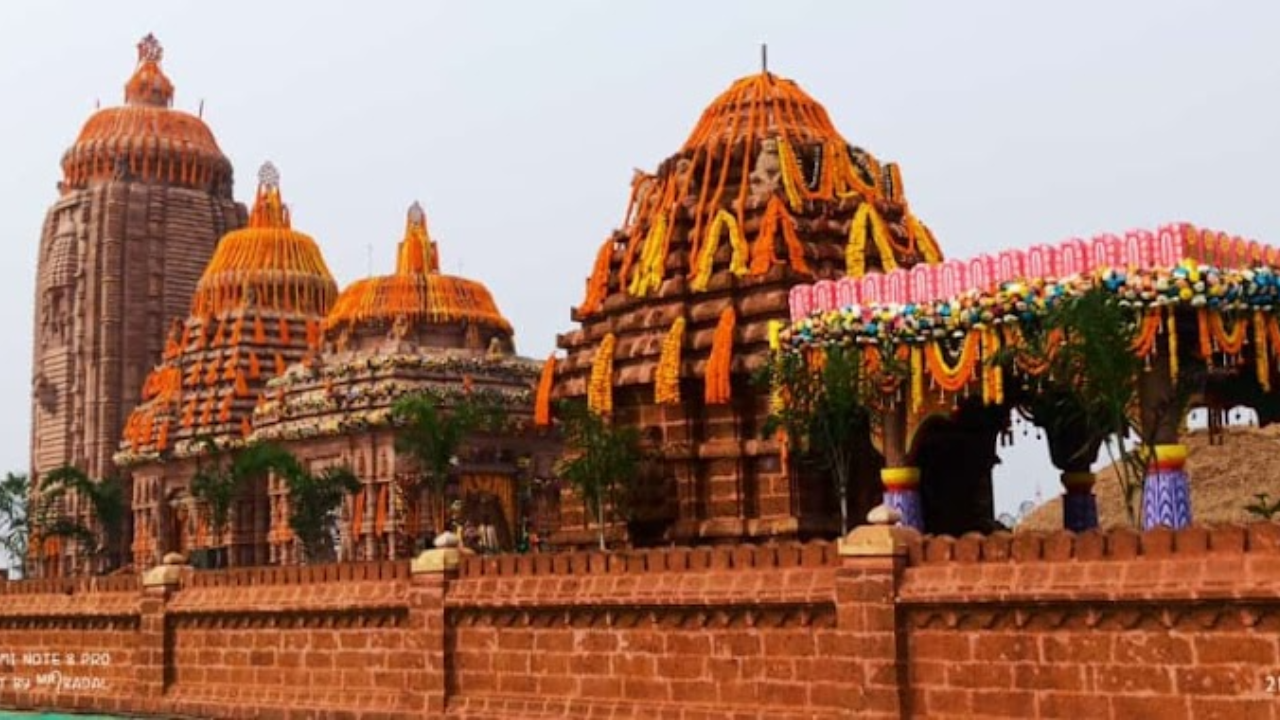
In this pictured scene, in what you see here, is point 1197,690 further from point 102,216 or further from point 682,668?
point 102,216

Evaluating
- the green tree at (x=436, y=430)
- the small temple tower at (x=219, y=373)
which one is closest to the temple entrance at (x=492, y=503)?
the green tree at (x=436, y=430)

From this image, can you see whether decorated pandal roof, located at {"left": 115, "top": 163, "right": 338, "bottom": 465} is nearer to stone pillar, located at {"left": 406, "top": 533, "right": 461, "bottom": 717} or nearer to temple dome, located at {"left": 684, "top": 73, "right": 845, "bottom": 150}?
temple dome, located at {"left": 684, "top": 73, "right": 845, "bottom": 150}

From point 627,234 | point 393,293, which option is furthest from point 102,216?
point 627,234

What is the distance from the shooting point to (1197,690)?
1731cm

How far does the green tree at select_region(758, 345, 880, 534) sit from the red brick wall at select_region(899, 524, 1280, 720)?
25.1 ft

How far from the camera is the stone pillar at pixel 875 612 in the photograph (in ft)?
65.7

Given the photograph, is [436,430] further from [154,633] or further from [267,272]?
[267,272]

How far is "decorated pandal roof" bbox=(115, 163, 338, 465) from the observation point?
71125mm

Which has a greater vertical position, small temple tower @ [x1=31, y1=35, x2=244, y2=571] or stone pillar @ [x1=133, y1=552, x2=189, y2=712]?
small temple tower @ [x1=31, y1=35, x2=244, y2=571]

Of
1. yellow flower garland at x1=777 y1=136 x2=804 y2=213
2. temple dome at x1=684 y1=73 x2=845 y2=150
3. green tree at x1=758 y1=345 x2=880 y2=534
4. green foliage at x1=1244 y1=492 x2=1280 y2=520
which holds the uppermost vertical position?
temple dome at x1=684 y1=73 x2=845 y2=150

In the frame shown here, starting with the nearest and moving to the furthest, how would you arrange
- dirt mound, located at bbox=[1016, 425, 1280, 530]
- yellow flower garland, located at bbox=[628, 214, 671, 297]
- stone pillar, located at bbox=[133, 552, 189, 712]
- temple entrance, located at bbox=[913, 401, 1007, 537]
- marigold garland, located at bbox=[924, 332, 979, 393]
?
marigold garland, located at bbox=[924, 332, 979, 393] → stone pillar, located at bbox=[133, 552, 189, 712] → temple entrance, located at bbox=[913, 401, 1007, 537] → yellow flower garland, located at bbox=[628, 214, 671, 297] → dirt mound, located at bbox=[1016, 425, 1280, 530]

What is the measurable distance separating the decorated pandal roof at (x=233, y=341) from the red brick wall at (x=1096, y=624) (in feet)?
175

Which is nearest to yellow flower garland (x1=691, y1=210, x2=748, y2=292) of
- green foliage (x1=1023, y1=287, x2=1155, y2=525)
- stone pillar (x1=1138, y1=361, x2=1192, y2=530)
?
green foliage (x1=1023, y1=287, x2=1155, y2=525)

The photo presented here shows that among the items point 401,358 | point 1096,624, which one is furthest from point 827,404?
point 401,358
